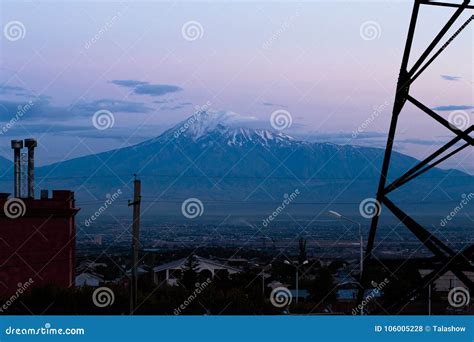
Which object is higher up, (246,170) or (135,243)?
(246,170)

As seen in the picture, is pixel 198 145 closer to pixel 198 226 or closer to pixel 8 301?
pixel 198 226

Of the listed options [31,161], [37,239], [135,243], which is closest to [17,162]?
[31,161]

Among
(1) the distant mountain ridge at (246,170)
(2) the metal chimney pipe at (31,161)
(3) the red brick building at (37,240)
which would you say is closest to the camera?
(3) the red brick building at (37,240)

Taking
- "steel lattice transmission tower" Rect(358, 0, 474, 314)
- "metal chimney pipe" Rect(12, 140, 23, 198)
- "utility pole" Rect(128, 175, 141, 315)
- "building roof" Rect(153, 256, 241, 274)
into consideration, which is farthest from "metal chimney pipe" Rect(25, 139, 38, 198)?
"steel lattice transmission tower" Rect(358, 0, 474, 314)

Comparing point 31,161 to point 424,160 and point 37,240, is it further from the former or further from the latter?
point 424,160

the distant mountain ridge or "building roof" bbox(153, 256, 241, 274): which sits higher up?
the distant mountain ridge

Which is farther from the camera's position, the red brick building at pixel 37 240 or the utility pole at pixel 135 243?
the red brick building at pixel 37 240

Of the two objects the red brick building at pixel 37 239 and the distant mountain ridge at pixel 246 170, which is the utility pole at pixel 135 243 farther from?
the distant mountain ridge at pixel 246 170

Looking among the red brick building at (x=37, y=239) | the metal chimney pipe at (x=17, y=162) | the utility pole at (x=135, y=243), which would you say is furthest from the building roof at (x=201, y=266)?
the utility pole at (x=135, y=243)

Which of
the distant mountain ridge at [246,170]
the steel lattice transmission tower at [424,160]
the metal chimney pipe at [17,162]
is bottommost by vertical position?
the steel lattice transmission tower at [424,160]

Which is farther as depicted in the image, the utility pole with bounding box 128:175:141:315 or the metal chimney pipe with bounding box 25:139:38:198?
the metal chimney pipe with bounding box 25:139:38:198

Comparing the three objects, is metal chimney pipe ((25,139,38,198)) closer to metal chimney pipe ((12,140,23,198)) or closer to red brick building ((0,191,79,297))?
metal chimney pipe ((12,140,23,198))

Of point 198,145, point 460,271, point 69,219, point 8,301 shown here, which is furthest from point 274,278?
point 198,145
